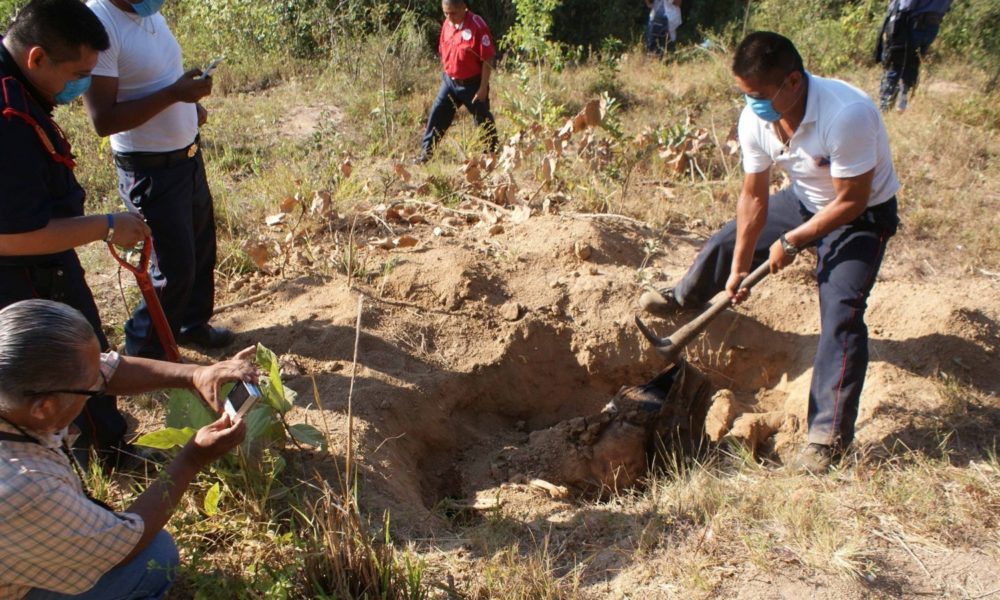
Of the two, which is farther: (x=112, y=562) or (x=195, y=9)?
(x=195, y=9)

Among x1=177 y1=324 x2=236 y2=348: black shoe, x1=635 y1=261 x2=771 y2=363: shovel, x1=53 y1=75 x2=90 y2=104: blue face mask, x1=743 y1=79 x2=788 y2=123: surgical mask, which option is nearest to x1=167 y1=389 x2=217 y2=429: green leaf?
x1=53 y1=75 x2=90 y2=104: blue face mask

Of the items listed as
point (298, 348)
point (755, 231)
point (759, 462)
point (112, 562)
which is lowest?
→ point (759, 462)

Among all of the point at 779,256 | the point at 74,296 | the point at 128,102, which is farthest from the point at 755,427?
the point at 128,102

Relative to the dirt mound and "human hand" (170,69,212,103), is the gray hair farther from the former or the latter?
the dirt mound

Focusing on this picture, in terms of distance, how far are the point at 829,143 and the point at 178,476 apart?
8.06ft

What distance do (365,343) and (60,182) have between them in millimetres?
1576

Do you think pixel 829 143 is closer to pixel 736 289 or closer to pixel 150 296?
pixel 736 289

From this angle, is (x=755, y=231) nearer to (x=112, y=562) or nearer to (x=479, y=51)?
(x=112, y=562)

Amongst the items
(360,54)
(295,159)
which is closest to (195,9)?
(360,54)

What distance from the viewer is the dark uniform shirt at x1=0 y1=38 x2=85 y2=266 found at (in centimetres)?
226

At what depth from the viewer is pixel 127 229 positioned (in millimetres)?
2564

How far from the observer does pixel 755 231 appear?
3.41 m

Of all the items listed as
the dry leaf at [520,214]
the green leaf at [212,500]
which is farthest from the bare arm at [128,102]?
the dry leaf at [520,214]

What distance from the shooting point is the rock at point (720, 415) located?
3.59 meters
